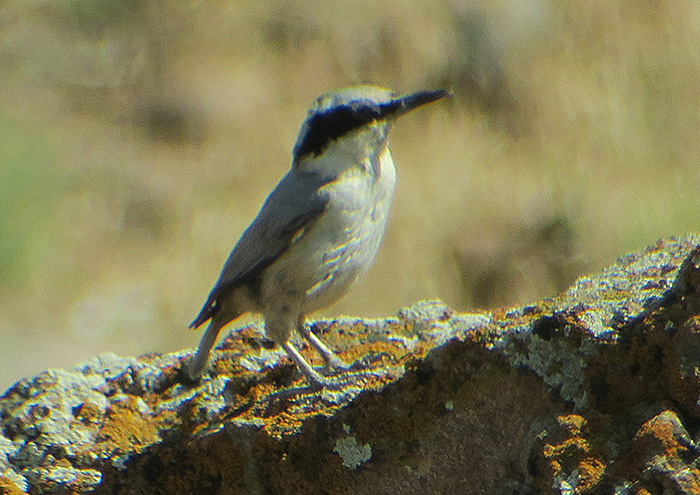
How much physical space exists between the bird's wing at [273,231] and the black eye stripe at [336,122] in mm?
186

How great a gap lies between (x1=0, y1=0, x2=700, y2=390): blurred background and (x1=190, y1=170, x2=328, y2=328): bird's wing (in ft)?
11.8

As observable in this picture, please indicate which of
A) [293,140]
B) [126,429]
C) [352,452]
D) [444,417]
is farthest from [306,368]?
[293,140]

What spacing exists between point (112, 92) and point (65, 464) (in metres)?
7.69

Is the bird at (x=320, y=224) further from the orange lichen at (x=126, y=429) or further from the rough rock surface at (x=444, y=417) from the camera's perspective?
the rough rock surface at (x=444, y=417)

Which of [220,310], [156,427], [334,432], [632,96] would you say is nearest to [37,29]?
[632,96]

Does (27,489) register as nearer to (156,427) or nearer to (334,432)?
(156,427)

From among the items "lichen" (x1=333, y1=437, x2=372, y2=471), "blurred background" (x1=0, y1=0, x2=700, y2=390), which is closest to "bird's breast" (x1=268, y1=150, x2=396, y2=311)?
"lichen" (x1=333, y1=437, x2=372, y2=471)

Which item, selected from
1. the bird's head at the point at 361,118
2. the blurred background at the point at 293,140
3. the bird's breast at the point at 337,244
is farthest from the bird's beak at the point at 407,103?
the blurred background at the point at 293,140

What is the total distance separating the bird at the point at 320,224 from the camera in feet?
17.1

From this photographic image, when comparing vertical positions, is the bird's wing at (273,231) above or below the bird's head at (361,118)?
below

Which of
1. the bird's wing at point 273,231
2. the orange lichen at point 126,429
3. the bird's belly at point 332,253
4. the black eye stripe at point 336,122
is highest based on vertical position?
the black eye stripe at point 336,122

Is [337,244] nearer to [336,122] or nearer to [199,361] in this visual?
[336,122]

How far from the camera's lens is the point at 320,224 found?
5305 mm

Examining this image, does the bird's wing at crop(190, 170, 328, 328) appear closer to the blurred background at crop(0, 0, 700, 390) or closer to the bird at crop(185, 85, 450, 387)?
the bird at crop(185, 85, 450, 387)
